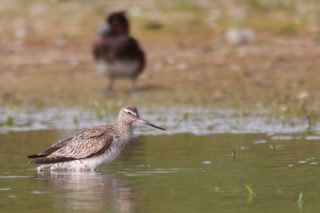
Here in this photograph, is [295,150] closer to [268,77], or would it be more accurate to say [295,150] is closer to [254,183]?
[254,183]

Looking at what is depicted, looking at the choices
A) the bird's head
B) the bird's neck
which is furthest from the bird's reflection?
the bird's head

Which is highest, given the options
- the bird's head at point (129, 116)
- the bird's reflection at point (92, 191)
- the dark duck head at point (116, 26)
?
the dark duck head at point (116, 26)

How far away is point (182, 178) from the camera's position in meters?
12.4

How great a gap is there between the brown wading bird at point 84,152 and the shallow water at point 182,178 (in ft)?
0.50

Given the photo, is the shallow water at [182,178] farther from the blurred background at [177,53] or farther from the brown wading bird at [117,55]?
the brown wading bird at [117,55]

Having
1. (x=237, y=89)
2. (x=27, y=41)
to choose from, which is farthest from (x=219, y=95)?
(x=27, y=41)

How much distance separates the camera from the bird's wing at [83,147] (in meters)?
13.7

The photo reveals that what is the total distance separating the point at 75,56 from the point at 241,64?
154 inches

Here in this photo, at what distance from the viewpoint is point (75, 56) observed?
25812mm

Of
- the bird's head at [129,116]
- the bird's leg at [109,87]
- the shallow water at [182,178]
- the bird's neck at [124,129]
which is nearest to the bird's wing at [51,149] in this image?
the shallow water at [182,178]

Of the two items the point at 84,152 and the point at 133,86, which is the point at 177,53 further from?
the point at 84,152

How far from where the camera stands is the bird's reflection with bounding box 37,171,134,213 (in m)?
10.5

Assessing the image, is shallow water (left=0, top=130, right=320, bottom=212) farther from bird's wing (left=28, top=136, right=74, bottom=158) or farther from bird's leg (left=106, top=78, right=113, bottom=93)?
bird's leg (left=106, top=78, right=113, bottom=93)

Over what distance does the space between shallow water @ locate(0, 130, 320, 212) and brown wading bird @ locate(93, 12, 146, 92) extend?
6079 mm
